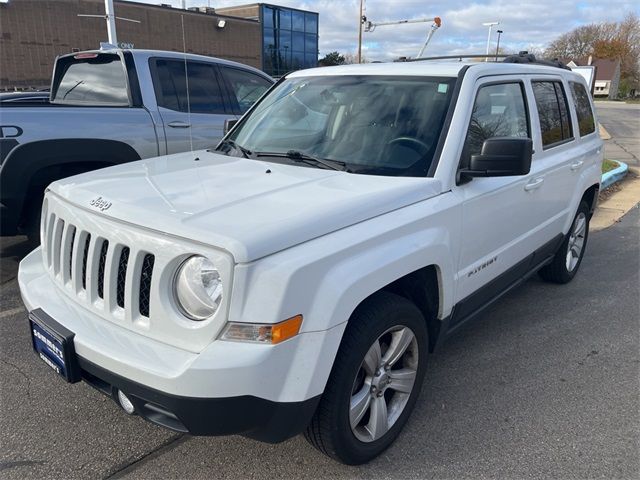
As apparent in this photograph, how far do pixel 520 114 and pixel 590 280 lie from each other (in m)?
2.25

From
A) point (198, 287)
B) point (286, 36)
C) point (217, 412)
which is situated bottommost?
point (217, 412)

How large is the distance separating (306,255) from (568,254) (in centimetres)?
365

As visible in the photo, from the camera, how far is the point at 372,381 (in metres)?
2.45

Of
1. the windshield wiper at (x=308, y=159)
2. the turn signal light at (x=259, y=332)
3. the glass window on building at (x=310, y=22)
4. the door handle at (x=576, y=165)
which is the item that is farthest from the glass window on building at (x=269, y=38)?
the turn signal light at (x=259, y=332)

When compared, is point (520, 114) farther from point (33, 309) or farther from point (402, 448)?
point (33, 309)

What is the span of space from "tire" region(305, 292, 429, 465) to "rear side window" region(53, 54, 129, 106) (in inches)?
153

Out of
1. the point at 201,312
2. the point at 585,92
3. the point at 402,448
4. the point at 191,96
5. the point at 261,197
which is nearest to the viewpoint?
the point at 201,312

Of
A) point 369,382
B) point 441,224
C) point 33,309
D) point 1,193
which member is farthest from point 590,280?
point 1,193

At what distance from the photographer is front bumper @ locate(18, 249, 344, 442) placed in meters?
1.86

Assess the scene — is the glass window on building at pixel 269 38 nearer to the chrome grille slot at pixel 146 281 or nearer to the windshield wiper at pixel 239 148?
the windshield wiper at pixel 239 148

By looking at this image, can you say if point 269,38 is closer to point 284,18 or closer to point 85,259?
point 284,18

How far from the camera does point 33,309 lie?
8.19 ft

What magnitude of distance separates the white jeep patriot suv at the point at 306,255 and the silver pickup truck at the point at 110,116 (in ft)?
5.07

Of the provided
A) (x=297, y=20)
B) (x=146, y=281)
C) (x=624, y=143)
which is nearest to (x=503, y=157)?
(x=146, y=281)
